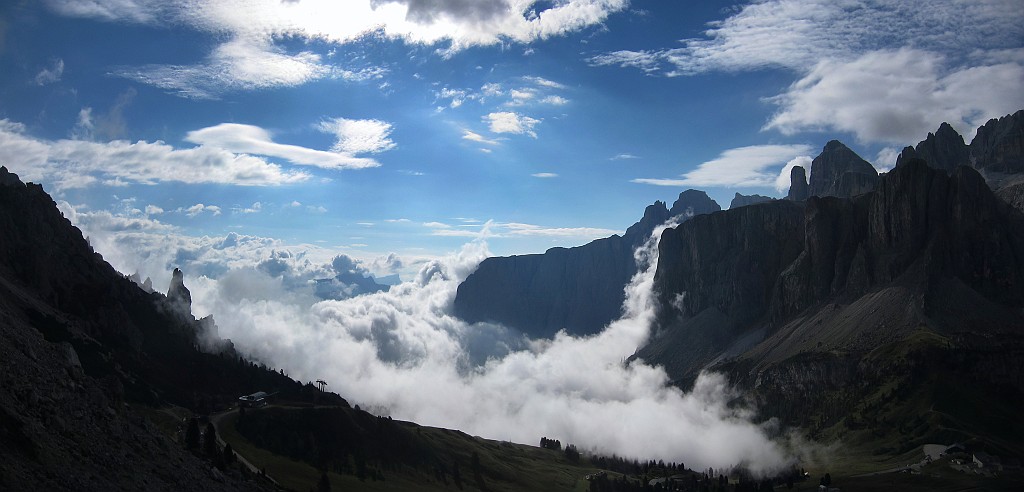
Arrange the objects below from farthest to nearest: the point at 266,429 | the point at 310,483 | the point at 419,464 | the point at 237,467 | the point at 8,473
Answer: the point at 419,464, the point at 266,429, the point at 310,483, the point at 237,467, the point at 8,473

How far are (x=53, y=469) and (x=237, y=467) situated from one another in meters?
51.4

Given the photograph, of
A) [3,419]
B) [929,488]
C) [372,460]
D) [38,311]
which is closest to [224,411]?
[372,460]

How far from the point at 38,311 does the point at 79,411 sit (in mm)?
125955

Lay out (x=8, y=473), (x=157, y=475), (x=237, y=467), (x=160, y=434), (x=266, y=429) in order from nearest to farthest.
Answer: (x=8, y=473), (x=157, y=475), (x=160, y=434), (x=237, y=467), (x=266, y=429)

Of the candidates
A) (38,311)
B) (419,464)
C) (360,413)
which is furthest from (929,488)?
(38,311)

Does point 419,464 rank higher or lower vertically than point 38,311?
lower

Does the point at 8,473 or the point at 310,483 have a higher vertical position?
the point at 8,473

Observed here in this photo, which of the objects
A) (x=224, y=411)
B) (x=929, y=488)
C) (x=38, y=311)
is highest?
(x=38, y=311)

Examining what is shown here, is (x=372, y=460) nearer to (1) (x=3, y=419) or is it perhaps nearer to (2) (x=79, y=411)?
(2) (x=79, y=411)

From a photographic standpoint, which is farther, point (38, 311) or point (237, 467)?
point (38, 311)

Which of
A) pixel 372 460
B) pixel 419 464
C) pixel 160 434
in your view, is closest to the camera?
pixel 160 434

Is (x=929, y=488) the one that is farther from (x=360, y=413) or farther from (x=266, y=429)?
(x=266, y=429)

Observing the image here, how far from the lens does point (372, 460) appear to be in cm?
17475

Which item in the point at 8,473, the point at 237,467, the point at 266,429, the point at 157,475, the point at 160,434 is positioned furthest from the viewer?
the point at 266,429
